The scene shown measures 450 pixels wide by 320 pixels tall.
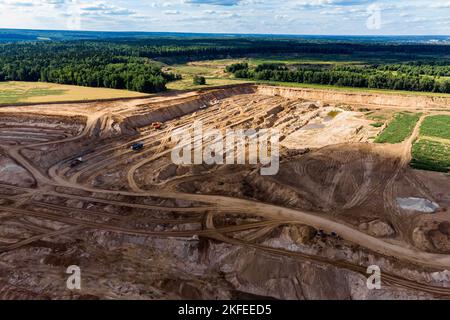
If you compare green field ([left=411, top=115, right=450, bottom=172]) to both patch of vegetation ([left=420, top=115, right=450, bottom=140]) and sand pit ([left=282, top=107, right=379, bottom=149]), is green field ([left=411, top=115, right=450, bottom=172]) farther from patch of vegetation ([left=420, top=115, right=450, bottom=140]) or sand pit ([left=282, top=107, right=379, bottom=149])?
sand pit ([left=282, top=107, right=379, bottom=149])

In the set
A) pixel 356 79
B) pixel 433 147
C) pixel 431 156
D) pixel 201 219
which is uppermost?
pixel 356 79

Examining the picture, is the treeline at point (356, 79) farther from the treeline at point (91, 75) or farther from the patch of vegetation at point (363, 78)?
the treeline at point (91, 75)

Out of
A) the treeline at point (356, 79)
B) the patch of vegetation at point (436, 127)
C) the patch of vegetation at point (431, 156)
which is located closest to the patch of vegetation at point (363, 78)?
the treeline at point (356, 79)

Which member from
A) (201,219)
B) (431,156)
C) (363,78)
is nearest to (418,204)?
(431,156)

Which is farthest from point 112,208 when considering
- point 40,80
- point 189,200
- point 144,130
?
point 40,80

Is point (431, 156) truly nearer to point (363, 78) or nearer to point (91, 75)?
point (363, 78)
